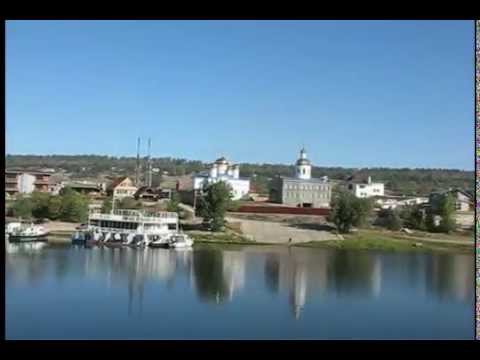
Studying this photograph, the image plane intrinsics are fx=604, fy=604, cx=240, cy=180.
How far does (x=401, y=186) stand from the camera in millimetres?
14305

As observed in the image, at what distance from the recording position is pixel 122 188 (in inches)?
434

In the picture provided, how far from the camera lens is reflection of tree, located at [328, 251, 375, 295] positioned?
5383 millimetres

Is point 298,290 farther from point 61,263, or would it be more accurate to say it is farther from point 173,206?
point 173,206

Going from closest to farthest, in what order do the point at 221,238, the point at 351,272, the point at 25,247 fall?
the point at 351,272
the point at 25,247
the point at 221,238

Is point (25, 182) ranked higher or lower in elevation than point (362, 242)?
higher

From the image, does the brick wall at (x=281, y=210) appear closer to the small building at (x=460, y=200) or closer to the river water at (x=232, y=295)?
the small building at (x=460, y=200)

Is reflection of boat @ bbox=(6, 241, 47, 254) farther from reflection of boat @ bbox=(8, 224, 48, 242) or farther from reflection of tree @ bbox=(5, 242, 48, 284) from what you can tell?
reflection of boat @ bbox=(8, 224, 48, 242)

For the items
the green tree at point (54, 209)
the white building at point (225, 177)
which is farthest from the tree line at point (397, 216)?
the green tree at point (54, 209)

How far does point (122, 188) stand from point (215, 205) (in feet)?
8.72

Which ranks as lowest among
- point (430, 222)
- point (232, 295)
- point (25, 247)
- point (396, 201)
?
point (232, 295)

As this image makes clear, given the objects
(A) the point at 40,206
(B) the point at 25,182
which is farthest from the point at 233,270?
(B) the point at 25,182

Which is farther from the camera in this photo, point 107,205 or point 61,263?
point 107,205

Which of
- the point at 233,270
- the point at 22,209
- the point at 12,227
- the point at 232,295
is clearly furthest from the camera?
the point at 22,209
